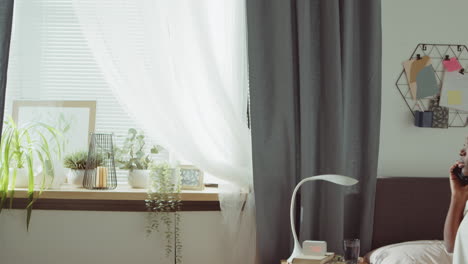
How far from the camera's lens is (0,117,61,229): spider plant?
3.51m

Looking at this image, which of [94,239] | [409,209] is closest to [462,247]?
[409,209]

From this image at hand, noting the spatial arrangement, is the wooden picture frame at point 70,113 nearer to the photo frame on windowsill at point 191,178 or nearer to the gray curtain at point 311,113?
the photo frame on windowsill at point 191,178

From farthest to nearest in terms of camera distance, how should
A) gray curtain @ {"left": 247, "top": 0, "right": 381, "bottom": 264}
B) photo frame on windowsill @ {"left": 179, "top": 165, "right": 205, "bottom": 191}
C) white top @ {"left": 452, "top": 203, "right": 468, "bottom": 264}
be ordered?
1. photo frame on windowsill @ {"left": 179, "top": 165, "right": 205, "bottom": 191}
2. gray curtain @ {"left": 247, "top": 0, "right": 381, "bottom": 264}
3. white top @ {"left": 452, "top": 203, "right": 468, "bottom": 264}

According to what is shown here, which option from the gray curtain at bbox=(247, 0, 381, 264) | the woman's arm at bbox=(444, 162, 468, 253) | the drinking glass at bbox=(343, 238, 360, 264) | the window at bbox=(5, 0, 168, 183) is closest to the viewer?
the woman's arm at bbox=(444, 162, 468, 253)

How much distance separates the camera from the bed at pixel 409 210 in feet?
11.3

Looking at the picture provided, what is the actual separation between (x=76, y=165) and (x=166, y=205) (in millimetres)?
587

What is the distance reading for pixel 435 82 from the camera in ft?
11.8

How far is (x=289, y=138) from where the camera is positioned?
3.45 metres

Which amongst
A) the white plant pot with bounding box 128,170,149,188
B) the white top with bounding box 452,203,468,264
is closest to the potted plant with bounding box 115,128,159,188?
the white plant pot with bounding box 128,170,149,188

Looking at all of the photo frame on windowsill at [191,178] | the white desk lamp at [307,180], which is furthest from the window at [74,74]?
the white desk lamp at [307,180]

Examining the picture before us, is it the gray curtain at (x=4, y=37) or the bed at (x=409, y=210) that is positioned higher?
the gray curtain at (x=4, y=37)

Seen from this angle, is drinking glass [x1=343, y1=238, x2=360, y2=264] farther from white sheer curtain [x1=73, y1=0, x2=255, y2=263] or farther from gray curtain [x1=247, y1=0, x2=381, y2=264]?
white sheer curtain [x1=73, y1=0, x2=255, y2=263]

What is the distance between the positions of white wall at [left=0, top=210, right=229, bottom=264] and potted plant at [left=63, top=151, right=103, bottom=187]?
0.63 feet

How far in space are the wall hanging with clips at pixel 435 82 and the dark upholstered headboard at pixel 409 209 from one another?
344 millimetres
